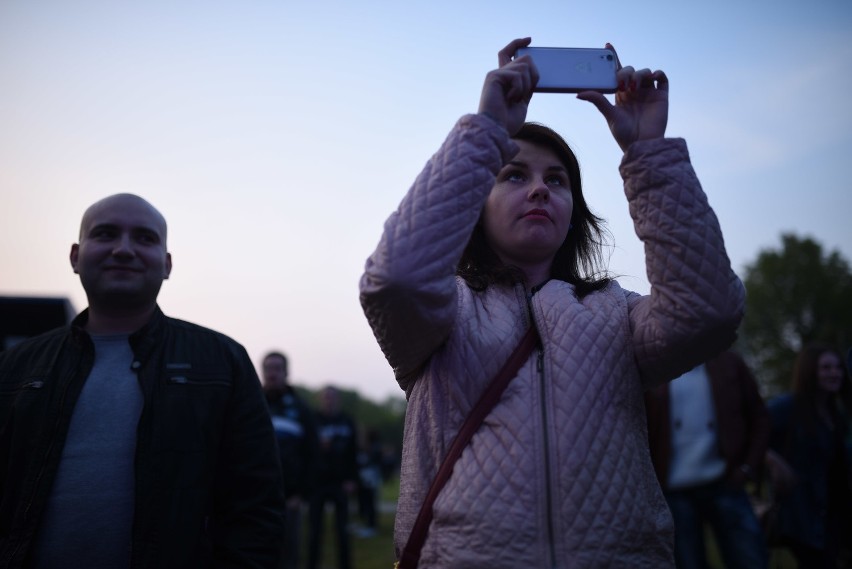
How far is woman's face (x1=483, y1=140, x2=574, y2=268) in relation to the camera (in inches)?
91.4

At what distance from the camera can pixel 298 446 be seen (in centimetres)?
773

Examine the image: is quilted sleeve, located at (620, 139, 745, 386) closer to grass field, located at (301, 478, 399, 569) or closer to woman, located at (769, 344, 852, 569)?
woman, located at (769, 344, 852, 569)

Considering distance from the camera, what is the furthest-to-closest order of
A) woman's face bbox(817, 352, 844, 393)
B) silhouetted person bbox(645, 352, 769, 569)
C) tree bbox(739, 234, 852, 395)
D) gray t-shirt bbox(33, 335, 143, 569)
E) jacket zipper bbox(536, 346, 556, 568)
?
tree bbox(739, 234, 852, 395)
woman's face bbox(817, 352, 844, 393)
silhouetted person bbox(645, 352, 769, 569)
gray t-shirt bbox(33, 335, 143, 569)
jacket zipper bbox(536, 346, 556, 568)

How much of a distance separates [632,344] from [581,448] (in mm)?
392

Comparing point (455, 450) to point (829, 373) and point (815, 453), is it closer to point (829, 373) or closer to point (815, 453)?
point (815, 453)

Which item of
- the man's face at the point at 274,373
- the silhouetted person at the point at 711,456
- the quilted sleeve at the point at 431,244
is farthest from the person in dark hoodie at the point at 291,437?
the quilted sleeve at the point at 431,244

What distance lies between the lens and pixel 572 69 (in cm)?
218

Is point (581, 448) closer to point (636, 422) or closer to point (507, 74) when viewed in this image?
point (636, 422)

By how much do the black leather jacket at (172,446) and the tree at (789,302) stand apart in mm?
42912

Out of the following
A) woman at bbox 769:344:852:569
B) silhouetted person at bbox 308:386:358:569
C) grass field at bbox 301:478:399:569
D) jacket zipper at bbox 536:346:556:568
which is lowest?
grass field at bbox 301:478:399:569

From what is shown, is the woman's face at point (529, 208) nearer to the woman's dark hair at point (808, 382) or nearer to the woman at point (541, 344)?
the woman at point (541, 344)

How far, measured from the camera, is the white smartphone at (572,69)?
2170 millimetres

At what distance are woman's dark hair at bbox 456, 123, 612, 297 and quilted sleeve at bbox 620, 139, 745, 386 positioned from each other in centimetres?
30

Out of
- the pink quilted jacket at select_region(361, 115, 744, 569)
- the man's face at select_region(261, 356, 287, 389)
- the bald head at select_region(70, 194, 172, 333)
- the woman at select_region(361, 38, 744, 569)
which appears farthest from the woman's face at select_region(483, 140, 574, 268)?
the man's face at select_region(261, 356, 287, 389)
